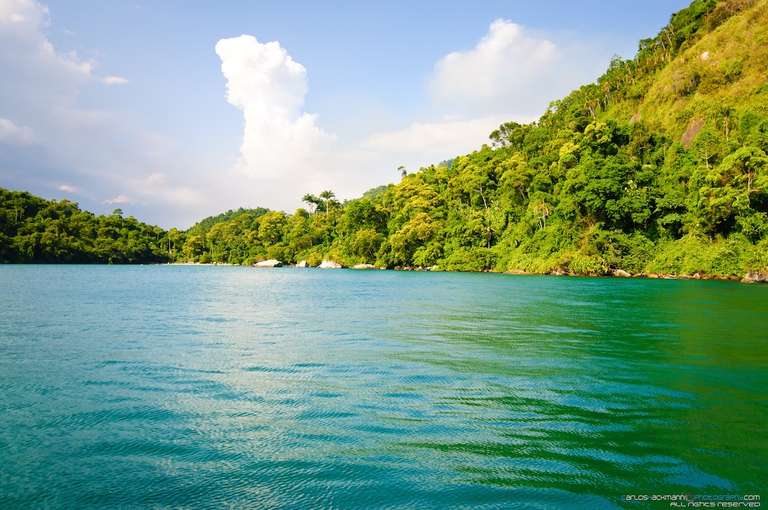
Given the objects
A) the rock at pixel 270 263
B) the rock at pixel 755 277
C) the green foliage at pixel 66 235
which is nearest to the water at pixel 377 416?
the rock at pixel 755 277

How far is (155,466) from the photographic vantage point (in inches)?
230

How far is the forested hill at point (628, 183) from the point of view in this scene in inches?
2060

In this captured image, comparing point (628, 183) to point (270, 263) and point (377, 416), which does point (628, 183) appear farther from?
point (270, 263)

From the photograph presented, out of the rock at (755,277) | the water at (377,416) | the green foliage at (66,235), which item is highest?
the green foliage at (66,235)

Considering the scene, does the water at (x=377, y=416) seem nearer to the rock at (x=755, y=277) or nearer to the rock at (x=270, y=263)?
the rock at (x=755, y=277)

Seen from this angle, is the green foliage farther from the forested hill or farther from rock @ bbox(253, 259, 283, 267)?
rock @ bbox(253, 259, 283, 267)

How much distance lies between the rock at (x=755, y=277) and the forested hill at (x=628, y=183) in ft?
3.00

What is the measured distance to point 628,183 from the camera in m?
61.7

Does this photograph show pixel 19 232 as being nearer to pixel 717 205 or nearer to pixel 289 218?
pixel 289 218

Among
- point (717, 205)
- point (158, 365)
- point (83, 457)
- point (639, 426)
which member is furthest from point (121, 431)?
point (717, 205)

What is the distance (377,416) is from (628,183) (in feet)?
211

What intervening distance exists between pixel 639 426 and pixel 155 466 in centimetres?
699

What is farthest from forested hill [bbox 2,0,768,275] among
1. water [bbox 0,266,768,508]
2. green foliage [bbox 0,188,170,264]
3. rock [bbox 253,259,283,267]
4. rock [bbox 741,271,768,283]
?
water [bbox 0,266,768,508]

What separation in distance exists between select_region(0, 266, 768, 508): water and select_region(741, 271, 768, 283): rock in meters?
38.3
